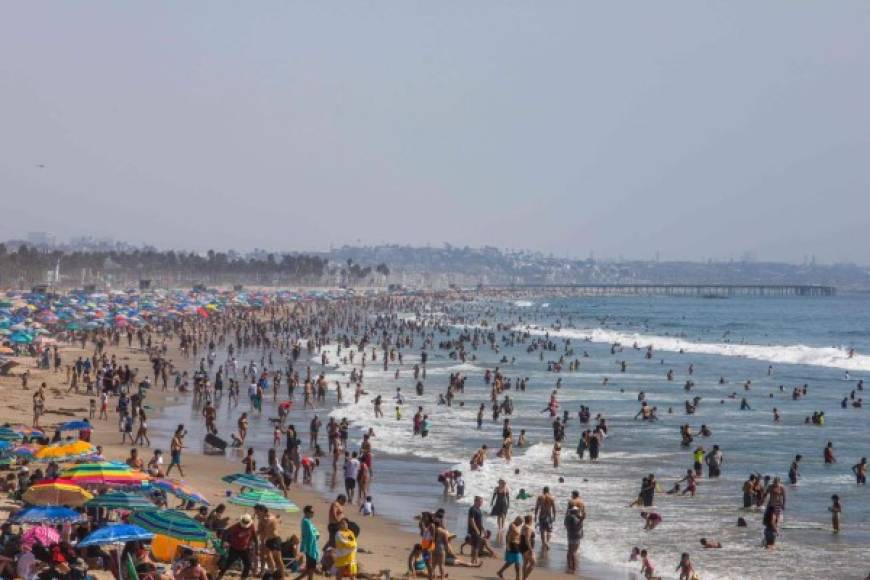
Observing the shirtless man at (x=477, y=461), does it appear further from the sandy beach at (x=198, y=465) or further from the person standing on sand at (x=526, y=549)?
the person standing on sand at (x=526, y=549)

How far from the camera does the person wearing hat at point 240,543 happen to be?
13031 millimetres

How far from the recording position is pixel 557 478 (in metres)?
25.8

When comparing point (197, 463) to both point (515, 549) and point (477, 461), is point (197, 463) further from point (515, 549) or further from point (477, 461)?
point (515, 549)

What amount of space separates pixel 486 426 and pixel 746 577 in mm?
18606

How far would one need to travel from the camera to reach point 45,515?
1348cm

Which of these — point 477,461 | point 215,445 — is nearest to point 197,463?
point 215,445

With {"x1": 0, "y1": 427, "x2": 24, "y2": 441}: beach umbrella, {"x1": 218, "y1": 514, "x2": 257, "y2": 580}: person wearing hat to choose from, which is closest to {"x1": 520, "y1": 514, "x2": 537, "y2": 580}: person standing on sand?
{"x1": 218, "y1": 514, "x2": 257, "y2": 580}: person wearing hat

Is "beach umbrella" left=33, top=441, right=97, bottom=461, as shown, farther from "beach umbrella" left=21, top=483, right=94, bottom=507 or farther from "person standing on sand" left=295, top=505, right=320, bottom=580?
"person standing on sand" left=295, top=505, right=320, bottom=580

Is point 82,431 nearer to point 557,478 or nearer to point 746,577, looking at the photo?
point 557,478

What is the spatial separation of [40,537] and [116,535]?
1.01 metres

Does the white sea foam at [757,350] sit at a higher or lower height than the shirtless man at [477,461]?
higher

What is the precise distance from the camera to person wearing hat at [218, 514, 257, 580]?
1303 centimetres

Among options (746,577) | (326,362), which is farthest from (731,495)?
(326,362)

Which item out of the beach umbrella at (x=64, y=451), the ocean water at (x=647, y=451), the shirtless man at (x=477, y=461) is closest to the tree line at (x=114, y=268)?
the ocean water at (x=647, y=451)
